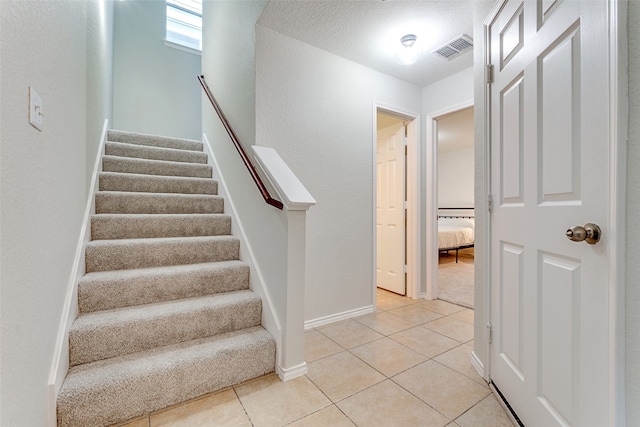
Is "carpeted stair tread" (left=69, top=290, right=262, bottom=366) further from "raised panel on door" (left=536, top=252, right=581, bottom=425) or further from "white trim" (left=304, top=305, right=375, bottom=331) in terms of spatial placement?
"raised panel on door" (left=536, top=252, right=581, bottom=425)

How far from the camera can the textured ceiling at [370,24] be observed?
201 centimetres

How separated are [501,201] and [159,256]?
2256 millimetres

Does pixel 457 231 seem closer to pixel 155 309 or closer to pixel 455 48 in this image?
pixel 455 48

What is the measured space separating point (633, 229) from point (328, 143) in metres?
2.12

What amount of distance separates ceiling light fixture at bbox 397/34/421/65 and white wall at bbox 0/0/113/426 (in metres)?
2.25

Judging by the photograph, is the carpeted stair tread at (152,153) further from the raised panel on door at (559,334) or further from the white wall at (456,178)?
the white wall at (456,178)

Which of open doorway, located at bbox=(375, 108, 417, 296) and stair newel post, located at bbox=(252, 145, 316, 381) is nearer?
stair newel post, located at bbox=(252, 145, 316, 381)

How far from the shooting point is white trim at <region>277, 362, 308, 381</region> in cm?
172

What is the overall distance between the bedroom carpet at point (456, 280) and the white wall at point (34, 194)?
10.9ft

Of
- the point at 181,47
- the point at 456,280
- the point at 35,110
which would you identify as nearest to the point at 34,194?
the point at 35,110

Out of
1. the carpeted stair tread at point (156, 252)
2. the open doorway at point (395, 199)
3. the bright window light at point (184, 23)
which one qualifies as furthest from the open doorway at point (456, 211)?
→ the bright window light at point (184, 23)

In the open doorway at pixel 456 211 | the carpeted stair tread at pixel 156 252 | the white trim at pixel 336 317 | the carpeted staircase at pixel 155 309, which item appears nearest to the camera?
the carpeted staircase at pixel 155 309

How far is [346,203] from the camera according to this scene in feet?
9.06

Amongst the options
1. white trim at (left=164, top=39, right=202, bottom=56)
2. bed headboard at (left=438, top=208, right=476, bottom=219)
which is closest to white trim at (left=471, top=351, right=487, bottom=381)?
bed headboard at (left=438, top=208, right=476, bottom=219)
